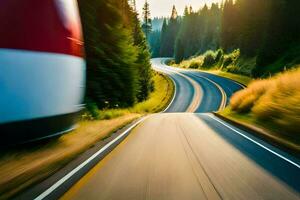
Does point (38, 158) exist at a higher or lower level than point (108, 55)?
lower

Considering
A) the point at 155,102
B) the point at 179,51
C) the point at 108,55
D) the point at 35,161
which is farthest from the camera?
the point at 179,51

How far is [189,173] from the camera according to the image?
7.88 meters

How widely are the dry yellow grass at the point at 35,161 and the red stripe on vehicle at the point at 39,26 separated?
87.4 inches

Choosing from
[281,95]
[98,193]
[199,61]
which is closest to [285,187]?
[98,193]


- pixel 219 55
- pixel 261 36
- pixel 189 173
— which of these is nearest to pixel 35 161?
pixel 189 173

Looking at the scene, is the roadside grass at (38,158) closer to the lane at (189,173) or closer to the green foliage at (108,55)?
the lane at (189,173)

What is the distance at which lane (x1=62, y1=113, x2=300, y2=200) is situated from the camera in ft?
20.9

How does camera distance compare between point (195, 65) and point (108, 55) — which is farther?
point (195, 65)

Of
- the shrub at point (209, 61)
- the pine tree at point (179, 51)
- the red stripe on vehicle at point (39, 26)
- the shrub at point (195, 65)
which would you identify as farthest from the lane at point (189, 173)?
the pine tree at point (179, 51)

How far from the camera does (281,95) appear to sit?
15141 millimetres

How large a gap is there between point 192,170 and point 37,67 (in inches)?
140

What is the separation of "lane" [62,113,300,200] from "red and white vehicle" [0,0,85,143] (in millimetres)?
1436

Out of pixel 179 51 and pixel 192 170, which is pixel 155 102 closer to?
pixel 192 170

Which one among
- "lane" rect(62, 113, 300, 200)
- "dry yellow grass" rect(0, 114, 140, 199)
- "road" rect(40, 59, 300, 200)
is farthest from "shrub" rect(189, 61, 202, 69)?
"dry yellow grass" rect(0, 114, 140, 199)
